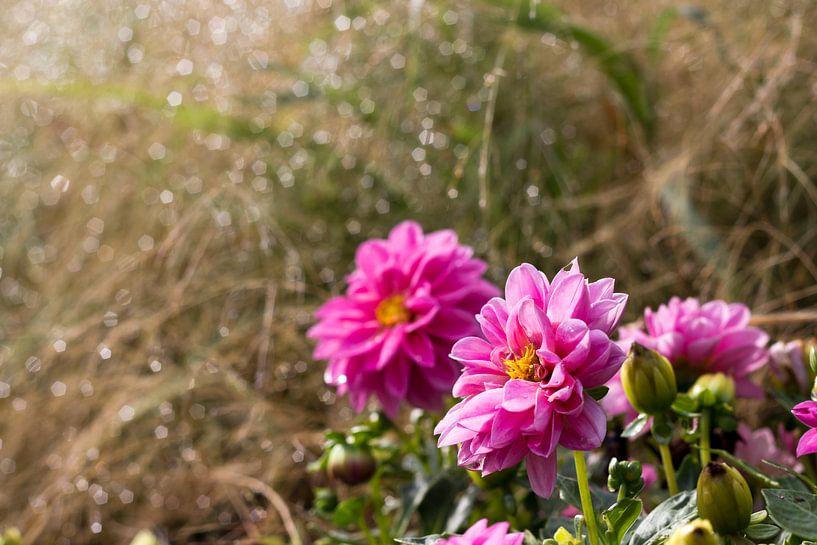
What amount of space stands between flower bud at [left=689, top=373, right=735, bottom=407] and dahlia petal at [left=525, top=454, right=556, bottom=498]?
121 millimetres

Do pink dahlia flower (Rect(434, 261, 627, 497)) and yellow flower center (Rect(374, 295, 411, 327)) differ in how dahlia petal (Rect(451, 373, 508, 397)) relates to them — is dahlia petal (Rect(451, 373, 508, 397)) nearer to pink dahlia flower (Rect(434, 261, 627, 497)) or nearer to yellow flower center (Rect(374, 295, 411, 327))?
pink dahlia flower (Rect(434, 261, 627, 497))

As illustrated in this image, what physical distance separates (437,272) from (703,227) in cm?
33

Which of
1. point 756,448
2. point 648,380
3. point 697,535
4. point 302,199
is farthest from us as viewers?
point 302,199

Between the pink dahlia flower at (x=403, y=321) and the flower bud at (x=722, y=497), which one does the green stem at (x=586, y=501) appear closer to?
the flower bud at (x=722, y=497)

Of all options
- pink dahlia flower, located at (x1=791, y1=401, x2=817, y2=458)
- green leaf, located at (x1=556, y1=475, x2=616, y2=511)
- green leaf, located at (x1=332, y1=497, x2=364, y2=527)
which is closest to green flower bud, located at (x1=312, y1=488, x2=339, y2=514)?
green leaf, located at (x1=332, y1=497, x2=364, y2=527)

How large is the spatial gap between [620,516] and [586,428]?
0.04m

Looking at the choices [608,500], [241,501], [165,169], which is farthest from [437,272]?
[165,169]

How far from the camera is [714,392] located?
0.43 m

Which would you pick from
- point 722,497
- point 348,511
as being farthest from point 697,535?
point 348,511

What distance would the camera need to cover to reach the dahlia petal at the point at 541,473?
13.4 inches

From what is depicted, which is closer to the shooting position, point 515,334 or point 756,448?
point 515,334

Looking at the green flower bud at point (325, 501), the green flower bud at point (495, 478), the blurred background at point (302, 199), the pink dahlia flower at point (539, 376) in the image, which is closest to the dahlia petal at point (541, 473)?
the pink dahlia flower at point (539, 376)

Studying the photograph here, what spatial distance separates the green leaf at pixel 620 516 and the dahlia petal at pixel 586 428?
28 mm

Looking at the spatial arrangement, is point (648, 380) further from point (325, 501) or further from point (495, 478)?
point (325, 501)
